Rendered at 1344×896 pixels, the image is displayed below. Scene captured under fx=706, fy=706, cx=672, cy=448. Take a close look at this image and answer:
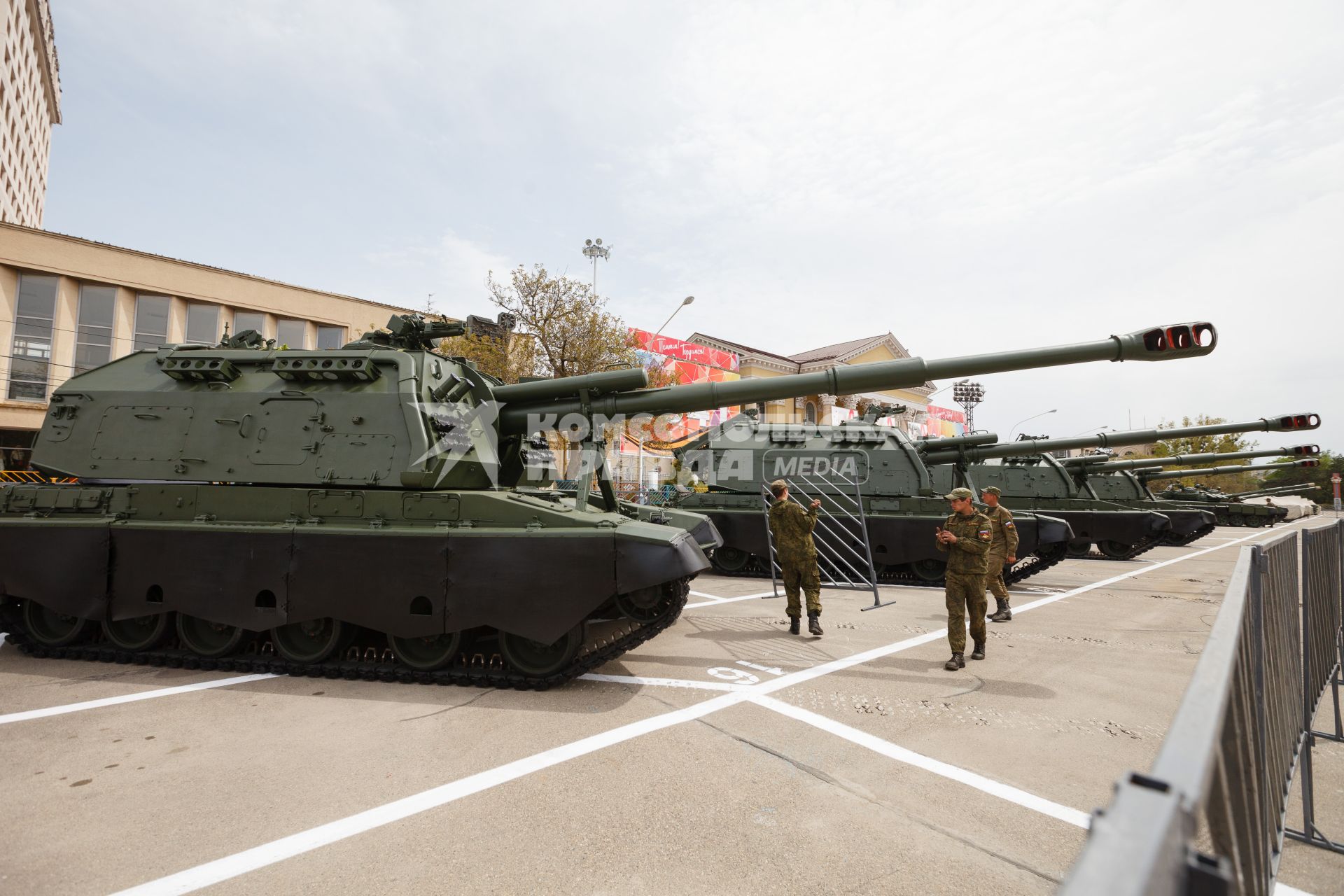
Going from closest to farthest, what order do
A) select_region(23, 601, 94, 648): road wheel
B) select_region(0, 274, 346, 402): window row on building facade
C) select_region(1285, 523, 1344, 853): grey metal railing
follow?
select_region(1285, 523, 1344, 853): grey metal railing → select_region(23, 601, 94, 648): road wheel → select_region(0, 274, 346, 402): window row on building facade

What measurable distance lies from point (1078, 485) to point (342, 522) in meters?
16.5

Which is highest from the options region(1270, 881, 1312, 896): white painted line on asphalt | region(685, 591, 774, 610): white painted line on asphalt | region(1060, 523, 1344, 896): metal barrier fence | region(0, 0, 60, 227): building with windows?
region(0, 0, 60, 227): building with windows

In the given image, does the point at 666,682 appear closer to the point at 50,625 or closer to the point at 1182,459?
the point at 50,625

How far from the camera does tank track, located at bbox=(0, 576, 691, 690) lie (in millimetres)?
5621

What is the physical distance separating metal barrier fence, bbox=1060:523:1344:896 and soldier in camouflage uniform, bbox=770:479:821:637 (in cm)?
398

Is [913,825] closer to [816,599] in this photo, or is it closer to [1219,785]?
[1219,785]

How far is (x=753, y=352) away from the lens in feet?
128

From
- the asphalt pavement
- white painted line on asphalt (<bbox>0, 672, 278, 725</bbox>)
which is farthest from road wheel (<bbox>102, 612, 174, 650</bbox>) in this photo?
white painted line on asphalt (<bbox>0, 672, 278, 725</bbox>)

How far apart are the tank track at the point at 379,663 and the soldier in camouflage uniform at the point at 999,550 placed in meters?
4.48

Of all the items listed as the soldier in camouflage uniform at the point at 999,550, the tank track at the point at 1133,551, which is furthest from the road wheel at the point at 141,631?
the tank track at the point at 1133,551

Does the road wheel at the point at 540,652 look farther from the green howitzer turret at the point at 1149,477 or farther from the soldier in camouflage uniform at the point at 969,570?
the green howitzer turret at the point at 1149,477

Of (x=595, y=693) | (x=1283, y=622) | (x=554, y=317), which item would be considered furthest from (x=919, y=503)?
(x=554, y=317)

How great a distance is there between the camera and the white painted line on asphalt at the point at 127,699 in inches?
191

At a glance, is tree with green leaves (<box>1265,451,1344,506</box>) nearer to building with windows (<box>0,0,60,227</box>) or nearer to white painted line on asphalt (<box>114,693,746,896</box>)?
white painted line on asphalt (<box>114,693,746,896</box>)
